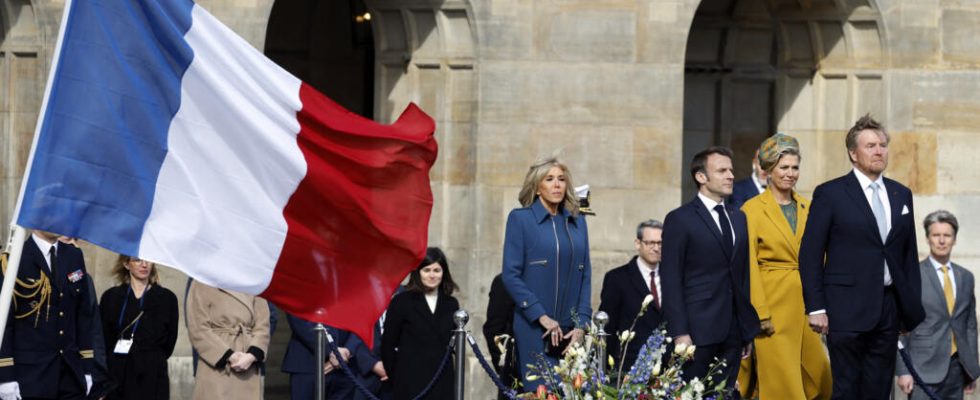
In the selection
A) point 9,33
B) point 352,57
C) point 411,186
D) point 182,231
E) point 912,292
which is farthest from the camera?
point 352,57

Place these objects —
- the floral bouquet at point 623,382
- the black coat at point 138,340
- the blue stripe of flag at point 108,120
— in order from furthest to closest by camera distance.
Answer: the black coat at point 138,340
the floral bouquet at point 623,382
the blue stripe of flag at point 108,120

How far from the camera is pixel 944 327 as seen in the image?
13.7 metres

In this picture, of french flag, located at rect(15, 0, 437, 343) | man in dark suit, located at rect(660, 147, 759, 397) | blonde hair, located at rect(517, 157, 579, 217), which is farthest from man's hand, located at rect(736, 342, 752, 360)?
french flag, located at rect(15, 0, 437, 343)

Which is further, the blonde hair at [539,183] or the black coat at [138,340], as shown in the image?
the black coat at [138,340]

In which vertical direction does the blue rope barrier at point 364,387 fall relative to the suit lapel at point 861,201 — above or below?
below

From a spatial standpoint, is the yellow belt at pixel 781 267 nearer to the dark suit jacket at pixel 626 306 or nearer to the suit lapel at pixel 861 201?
the dark suit jacket at pixel 626 306

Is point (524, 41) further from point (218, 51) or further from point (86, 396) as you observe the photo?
point (218, 51)

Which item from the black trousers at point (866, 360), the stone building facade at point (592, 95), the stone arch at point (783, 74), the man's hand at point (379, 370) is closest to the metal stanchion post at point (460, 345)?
the man's hand at point (379, 370)

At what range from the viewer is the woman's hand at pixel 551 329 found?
12031 mm

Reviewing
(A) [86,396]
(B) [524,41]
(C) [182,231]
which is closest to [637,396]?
(C) [182,231]

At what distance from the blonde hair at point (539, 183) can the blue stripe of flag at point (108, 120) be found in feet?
14.0

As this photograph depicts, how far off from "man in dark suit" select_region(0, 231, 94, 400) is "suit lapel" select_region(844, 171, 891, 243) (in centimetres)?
458

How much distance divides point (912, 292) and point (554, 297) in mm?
2092

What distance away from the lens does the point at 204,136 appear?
8453mm
